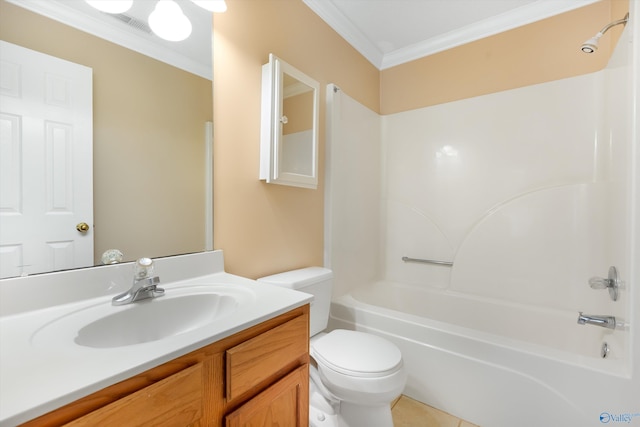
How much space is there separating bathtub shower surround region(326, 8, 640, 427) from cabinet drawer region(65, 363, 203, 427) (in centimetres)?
130

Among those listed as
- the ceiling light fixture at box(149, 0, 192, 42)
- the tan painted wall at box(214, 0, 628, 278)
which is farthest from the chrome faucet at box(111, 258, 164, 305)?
the ceiling light fixture at box(149, 0, 192, 42)

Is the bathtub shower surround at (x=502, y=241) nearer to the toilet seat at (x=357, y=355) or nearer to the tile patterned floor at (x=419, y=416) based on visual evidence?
the tile patterned floor at (x=419, y=416)

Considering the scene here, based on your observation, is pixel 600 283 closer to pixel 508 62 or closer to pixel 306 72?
pixel 508 62

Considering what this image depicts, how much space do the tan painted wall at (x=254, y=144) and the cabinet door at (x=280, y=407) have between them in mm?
619

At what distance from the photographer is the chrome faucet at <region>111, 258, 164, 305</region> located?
0.87 metres

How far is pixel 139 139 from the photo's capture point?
3.34 ft

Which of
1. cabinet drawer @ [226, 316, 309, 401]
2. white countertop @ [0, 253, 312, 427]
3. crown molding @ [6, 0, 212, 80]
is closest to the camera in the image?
white countertop @ [0, 253, 312, 427]

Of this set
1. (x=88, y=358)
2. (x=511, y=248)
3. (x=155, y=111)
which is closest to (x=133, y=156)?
(x=155, y=111)

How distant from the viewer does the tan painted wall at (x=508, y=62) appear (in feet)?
5.78

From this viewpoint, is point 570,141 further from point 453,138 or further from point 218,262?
A: point 218,262

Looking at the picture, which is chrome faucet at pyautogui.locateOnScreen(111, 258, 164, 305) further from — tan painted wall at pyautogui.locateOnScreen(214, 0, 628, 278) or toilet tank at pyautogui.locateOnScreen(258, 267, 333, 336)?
toilet tank at pyautogui.locateOnScreen(258, 267, 333, 336)

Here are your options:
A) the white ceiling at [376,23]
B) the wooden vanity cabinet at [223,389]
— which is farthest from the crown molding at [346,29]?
the wooden vanity cabinet at [223,389]

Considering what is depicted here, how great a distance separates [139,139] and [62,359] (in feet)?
2.46

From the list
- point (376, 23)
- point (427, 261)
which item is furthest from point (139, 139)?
point (427, 261)
